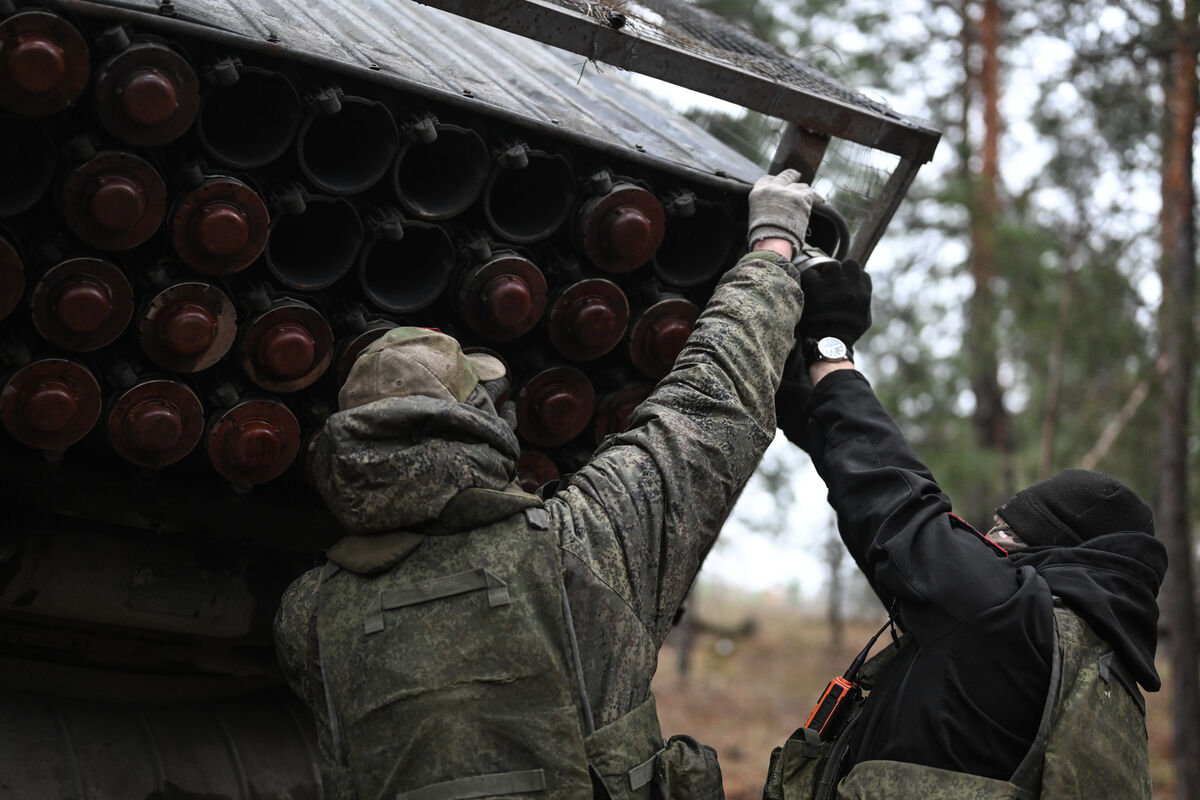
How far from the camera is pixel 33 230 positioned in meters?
2.80

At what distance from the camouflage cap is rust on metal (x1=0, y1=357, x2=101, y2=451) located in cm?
60

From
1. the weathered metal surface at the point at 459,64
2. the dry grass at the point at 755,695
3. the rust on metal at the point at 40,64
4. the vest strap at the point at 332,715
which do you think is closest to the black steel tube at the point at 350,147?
the weathered metal surface at the point at 459,64

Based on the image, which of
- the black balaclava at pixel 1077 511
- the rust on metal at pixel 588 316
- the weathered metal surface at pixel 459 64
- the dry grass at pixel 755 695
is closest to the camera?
the weathered metal surface at pixel 459 64

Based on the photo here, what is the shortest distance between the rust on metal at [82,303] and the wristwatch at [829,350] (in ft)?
5.75

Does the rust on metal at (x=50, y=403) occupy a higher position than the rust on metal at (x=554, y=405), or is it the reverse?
the rust on metal at (x=554, y=405)

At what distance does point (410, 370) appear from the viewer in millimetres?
2752

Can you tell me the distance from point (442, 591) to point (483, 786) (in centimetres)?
41

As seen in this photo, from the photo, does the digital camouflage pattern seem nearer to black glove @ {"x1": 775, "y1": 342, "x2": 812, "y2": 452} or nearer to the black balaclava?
black glove @ {"x1": 775, "y1": 342, "x2": 812, "y2": 452}

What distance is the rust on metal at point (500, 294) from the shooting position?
126 inches

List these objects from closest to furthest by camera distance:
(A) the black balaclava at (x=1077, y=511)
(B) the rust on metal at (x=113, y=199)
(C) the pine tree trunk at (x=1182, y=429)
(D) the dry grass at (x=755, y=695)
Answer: (B) the rust on metal at (x=113, y=199), (A) the black balaclava at (x=1077, y=511), (C) the pine tree trunk at (x=1182, y=429), (D) the dry grass at (x=755, y=695)

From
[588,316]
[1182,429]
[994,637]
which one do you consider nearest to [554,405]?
[588,316]

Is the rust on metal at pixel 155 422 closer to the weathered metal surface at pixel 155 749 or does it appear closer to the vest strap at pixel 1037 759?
the weathered metal surface at pixel 155 749

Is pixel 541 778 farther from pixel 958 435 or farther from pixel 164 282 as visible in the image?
pixel 958 435

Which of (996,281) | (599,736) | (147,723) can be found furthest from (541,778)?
(996,281)
